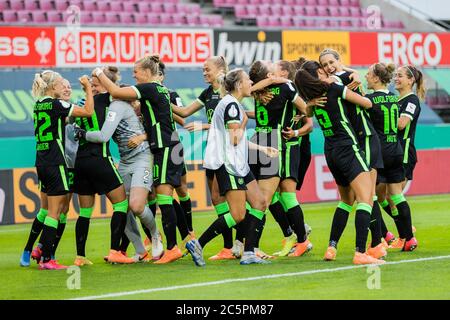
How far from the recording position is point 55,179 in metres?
9.77

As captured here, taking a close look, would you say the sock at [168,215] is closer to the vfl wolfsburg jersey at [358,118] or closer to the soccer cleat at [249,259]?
the soccer cleat at [249,259]

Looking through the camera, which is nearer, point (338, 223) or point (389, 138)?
point (338, 223)

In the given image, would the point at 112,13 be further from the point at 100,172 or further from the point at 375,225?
the point at 375,225

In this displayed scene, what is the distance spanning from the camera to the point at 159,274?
9.02m

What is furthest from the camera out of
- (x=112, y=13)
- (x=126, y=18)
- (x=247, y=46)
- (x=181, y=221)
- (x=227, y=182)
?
(x=126, y=18)

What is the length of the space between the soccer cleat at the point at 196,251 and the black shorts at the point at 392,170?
2383 millimetres

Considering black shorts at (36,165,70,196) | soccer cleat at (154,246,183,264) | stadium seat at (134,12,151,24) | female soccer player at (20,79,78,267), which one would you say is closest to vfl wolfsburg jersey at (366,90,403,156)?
soccer cleat at (154,246,183,264)

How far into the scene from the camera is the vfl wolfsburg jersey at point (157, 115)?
9.73 m

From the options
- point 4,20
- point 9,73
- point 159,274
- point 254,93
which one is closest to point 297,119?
point 254,93

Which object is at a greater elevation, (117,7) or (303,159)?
(117,7)

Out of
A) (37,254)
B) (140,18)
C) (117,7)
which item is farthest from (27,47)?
(37,254)

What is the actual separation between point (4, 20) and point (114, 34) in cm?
246

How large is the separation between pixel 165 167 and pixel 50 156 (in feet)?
3.80

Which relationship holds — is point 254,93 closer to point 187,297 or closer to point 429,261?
point 429,261
